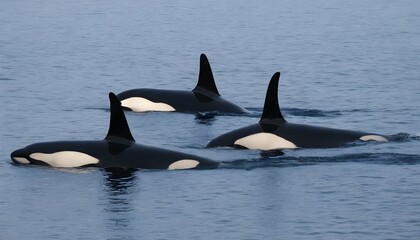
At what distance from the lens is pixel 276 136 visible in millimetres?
23750

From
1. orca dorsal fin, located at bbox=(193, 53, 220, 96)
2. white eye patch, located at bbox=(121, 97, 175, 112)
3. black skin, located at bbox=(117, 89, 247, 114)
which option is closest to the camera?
orca dorsal fin, located at bbox=(193, 53, 220, 96)

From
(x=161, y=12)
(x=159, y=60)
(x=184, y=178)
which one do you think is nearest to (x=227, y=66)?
(x=159, y=60)

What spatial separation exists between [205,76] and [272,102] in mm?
4936

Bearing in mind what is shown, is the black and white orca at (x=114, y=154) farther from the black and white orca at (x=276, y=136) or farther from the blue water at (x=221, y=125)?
the black and white orca at (x=276, y=136)

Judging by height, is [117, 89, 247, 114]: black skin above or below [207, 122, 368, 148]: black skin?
above

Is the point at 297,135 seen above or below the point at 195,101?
below

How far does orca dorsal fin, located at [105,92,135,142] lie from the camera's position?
2159 centimetres

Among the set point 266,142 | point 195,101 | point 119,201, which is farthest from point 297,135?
point 195,101

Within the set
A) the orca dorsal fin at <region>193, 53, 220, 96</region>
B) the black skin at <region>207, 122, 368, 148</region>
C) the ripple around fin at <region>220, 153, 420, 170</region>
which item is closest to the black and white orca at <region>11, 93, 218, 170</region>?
the ripple around fin at <region>220, 153, 420, 170</region>

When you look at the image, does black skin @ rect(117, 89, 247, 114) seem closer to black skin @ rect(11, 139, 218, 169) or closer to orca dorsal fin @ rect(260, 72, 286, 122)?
orca dorsal fin @ rect(260, 72, 286, 122)

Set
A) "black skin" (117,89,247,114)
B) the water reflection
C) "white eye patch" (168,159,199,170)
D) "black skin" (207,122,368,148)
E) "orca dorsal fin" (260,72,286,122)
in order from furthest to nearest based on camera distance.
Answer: "black skin" (117,89,247,114), "black skin" (207,122,368,148), "orca dorsal fin" (260,72,286,122), "white eye patch" (168,159,199,170), the water reflection

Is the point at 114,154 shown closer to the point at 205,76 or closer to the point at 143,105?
the point at 205,76

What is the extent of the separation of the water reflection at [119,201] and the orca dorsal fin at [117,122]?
622 mm

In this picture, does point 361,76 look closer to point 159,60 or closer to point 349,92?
point 349,92
